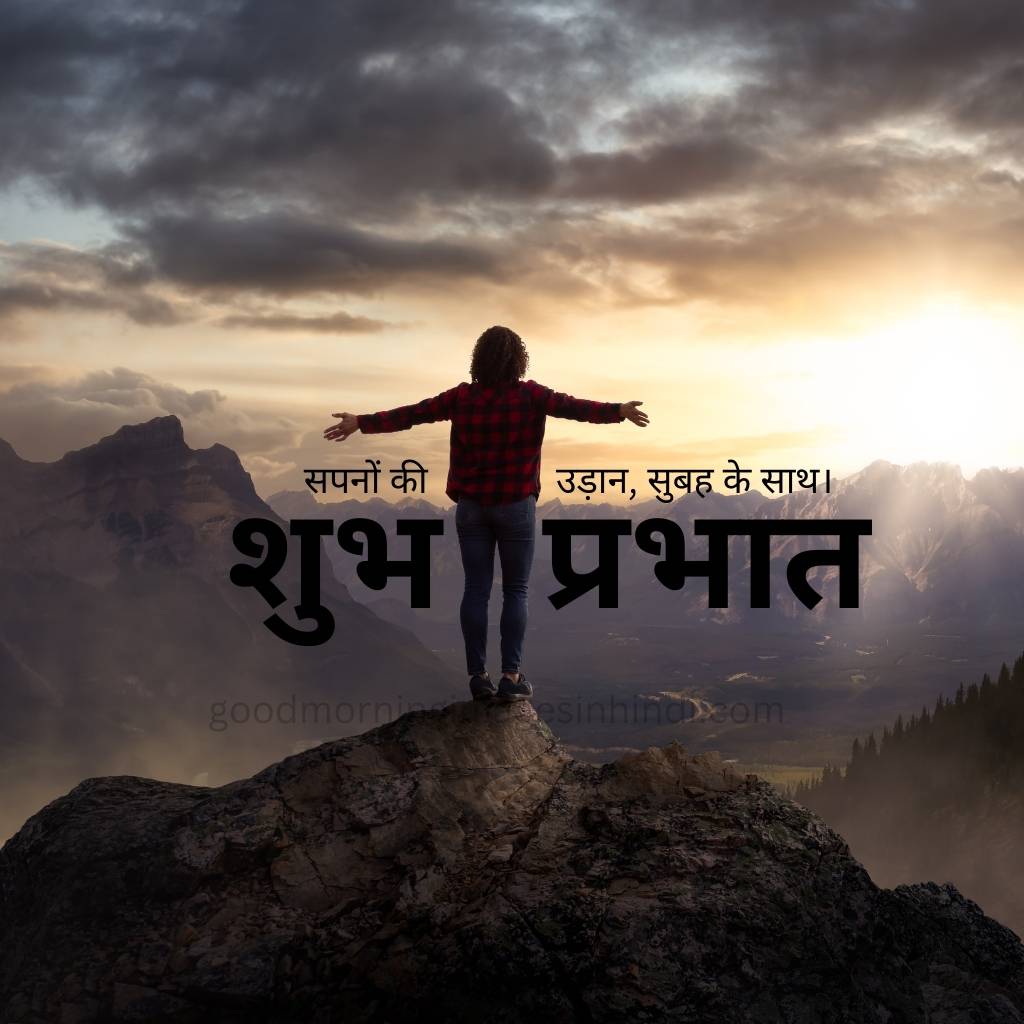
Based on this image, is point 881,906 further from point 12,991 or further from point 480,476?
point 12,991

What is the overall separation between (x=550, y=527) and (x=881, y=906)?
10035 mm

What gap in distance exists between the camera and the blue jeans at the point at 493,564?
48.6ft

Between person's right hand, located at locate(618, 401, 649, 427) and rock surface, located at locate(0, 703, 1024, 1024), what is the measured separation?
490cm

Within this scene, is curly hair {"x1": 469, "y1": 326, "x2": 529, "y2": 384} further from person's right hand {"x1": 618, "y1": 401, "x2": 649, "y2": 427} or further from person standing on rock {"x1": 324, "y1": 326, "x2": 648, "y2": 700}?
person's right hand {"x1": 618, "y1": 401, "x2": 649, "y2": 427}

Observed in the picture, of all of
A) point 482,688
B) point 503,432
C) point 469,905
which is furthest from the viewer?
point 482,688

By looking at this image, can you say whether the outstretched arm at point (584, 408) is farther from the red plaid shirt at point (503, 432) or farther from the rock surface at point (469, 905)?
the rock surface at point (469, 905)

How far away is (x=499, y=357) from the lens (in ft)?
49.1

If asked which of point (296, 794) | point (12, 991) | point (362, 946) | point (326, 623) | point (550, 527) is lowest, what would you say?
A: point (12, 991)

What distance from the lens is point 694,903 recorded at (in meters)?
11.5

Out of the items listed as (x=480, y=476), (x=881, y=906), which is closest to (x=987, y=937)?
(x=881, y=906)

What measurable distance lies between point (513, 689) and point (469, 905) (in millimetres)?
4211

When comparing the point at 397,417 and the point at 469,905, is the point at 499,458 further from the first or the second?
the point at 469,905

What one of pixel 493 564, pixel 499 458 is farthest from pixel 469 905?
pixel 499 458

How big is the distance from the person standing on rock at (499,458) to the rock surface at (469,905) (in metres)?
1.77
